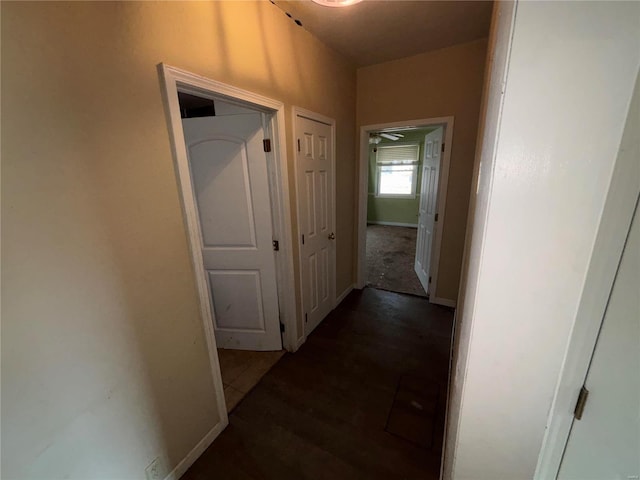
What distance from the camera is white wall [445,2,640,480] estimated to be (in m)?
0.41

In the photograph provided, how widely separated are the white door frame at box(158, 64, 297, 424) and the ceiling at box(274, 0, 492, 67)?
72 centimetres

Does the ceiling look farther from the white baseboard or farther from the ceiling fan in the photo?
the ceiling fan

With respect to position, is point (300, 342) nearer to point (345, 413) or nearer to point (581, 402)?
point (345, 413)

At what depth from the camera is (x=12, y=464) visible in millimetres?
780

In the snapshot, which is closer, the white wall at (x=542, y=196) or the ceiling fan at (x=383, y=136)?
→ the white wall at (x=542, y=196)

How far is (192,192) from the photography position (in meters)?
1.42

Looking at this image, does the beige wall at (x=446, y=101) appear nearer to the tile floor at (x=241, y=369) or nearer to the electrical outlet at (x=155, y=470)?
the tile floor at (x=241, y=369)

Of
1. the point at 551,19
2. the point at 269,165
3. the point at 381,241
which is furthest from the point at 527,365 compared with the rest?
the point at 381,241

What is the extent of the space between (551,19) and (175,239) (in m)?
1.35

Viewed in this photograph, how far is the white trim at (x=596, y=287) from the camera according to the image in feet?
1.37

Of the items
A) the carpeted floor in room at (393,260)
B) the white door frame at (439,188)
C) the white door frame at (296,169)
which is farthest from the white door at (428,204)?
the white door frame at (296,169)

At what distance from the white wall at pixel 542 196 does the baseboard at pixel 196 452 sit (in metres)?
1.50

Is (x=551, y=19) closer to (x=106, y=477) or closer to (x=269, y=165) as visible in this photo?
(x=269, y=165)

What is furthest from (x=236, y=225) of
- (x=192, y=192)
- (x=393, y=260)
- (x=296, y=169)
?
(x=393, y=260)
